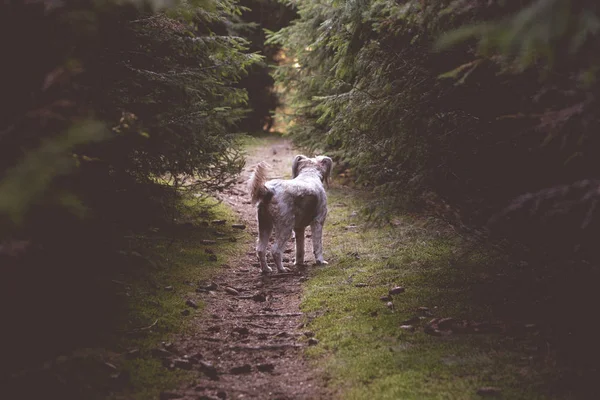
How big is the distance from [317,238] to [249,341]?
3.40 meters

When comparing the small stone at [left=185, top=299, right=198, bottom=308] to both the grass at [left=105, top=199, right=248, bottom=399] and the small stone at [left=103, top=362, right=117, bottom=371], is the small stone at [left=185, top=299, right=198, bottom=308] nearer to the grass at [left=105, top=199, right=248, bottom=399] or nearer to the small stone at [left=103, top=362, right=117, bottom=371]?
the grass at [left=105, top=199, right=248, bottom=399]

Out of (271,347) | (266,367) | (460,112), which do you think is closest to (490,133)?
(460,112)

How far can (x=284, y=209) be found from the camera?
8633mm

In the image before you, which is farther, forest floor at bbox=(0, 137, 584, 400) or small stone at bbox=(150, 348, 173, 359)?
small stone at bbox=(150, 348, 173, 359)

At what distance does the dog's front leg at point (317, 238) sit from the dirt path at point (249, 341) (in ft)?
1.89

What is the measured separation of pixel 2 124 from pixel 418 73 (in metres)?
5.13

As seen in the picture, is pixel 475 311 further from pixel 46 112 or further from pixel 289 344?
pixel 46 112

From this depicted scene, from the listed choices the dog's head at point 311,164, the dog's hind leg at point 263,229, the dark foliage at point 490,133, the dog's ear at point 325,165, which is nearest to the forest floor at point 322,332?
the dog's hind leg at point 263,229

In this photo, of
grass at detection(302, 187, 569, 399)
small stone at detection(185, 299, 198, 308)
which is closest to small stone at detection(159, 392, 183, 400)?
grass at detection(302, 187, 569, 399)

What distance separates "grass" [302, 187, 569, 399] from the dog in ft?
2.48

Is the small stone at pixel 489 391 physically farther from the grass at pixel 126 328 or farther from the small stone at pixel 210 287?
the small stone at pixel 210 287

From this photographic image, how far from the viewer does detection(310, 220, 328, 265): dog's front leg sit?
30.6ft

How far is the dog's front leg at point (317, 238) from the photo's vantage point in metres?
9.32

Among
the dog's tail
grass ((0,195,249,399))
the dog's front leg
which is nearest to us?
grass ((0,195,249,399))
